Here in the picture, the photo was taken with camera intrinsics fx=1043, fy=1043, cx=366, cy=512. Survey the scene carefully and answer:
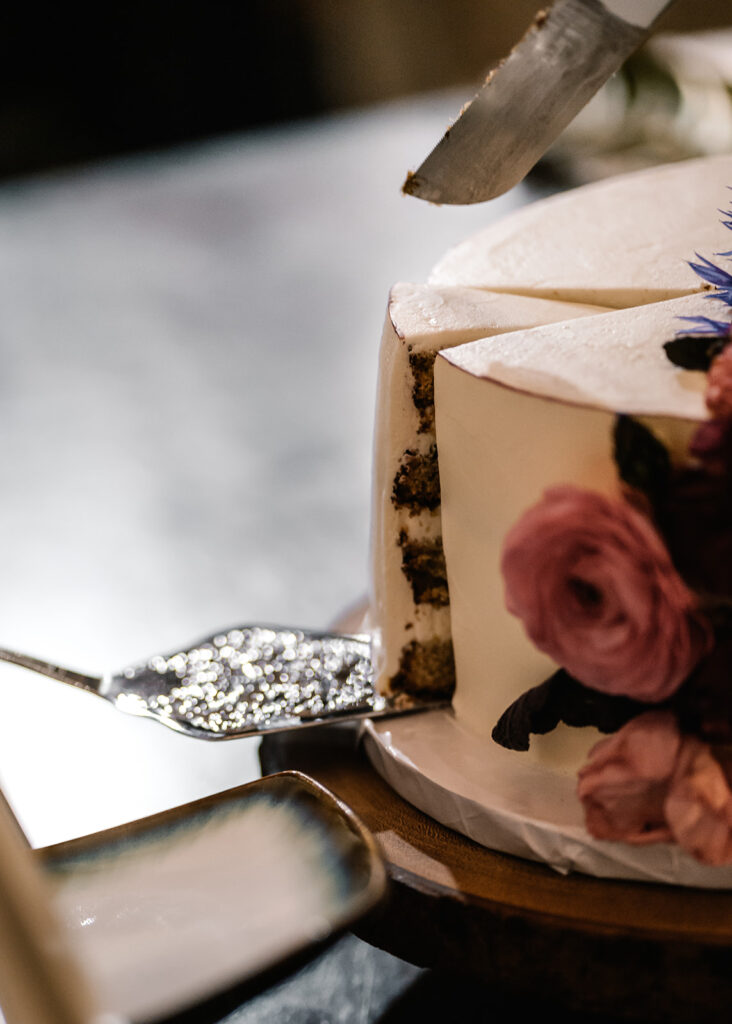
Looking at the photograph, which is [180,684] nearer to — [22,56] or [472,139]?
[472,139]

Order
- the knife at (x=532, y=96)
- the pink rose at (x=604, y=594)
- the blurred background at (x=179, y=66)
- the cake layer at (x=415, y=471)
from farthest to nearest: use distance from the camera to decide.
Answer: the blurred background at (x=179, y=66) → the cake layer at (x=415, y=471) → the knife at (x=532, y=96) → the pink rose at (x=604, y=594)

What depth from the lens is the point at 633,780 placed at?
60 cm

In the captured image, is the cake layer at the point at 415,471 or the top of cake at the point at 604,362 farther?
the cake layer at the point at 415,471

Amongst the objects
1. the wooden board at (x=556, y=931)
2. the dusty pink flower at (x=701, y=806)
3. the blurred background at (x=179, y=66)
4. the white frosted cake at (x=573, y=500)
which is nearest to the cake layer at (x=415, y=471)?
the white frosted cake at (x=573, y=500)

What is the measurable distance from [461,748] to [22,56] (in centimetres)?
382

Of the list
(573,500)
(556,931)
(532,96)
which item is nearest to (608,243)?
(532,96)

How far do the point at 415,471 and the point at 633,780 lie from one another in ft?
1.06

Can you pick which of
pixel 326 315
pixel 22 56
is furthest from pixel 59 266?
pixel 22 56

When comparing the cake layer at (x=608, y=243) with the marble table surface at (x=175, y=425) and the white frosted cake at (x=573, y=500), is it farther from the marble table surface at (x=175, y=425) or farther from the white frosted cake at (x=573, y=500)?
the marble table surface at (x=175, y=425)

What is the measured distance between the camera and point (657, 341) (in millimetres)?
675

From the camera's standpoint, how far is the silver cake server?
854 mm

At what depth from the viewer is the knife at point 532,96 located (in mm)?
687

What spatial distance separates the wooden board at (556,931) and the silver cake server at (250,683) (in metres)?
0.14

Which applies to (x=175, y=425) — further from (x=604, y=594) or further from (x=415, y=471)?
(x=604, y=594)
